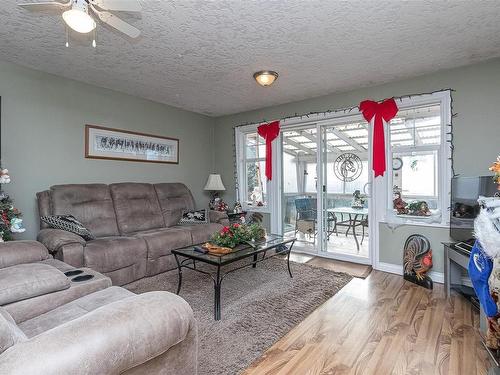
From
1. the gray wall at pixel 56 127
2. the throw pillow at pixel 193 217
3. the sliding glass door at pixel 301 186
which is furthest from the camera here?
the sliding glass door at pixel 301 186

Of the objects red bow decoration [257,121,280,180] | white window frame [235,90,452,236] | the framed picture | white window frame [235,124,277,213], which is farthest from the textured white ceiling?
white window frame [235,124,277,213]

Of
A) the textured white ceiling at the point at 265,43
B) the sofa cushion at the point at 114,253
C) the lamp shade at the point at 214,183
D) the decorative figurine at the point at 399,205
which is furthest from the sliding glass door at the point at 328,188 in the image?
the sofa cushion at the point at 114,253

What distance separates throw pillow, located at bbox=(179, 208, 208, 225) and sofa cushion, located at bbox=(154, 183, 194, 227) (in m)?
0.12

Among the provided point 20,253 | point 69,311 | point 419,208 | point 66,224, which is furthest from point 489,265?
point 66,224

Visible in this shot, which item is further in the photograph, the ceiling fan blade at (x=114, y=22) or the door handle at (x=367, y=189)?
the door handle at (x=367, y=189)

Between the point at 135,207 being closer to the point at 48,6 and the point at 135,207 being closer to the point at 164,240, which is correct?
the point at 164,240

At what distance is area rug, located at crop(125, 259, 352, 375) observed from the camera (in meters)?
1.85

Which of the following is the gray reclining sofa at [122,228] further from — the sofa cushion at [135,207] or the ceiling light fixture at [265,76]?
the ceiling light fixture at [265,76]

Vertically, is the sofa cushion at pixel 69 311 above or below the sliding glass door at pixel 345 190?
below

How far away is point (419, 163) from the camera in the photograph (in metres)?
3.43

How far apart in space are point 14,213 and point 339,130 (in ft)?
13.5

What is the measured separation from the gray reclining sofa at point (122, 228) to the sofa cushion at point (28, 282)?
0.98m

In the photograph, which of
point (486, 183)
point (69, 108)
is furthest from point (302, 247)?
point (69, 108)

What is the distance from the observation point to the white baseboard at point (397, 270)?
322 cm
